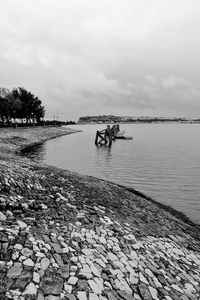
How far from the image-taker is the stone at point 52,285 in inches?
187

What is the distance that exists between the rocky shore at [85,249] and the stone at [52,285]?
0.02 metres

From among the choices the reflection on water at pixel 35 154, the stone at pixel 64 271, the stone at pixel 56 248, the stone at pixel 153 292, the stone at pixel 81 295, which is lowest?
the reflection on water at pixel 35 154

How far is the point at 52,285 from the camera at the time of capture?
4.93m

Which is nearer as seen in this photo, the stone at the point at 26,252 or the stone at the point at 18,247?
the stone at the point at 26,252

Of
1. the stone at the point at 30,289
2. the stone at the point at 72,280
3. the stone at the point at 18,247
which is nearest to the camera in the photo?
the stone at the point at 30,289

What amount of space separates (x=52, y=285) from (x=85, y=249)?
5.95 feet

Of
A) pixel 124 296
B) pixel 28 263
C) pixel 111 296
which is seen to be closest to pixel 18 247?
pixel 28 263

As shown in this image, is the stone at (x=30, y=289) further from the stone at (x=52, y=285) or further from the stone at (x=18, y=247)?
the stone at (x=18, y=247)

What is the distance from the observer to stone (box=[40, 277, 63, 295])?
4.76m

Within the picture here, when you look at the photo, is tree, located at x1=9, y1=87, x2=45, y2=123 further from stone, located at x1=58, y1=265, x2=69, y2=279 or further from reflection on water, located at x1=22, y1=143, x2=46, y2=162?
stone, located at x1=58, y1=265, x2=69, y2=279

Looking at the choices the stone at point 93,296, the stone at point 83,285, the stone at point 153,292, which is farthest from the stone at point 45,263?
the stone at point 153,292

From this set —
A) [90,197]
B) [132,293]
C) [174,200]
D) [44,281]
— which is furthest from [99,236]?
[174,200]

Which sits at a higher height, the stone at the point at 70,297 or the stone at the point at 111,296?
the stone at the point at 70,297

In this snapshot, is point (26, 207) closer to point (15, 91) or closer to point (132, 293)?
point (132, 293)
